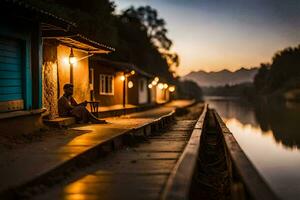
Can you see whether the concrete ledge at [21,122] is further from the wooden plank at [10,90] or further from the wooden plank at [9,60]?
the wooden plank at [9,60]

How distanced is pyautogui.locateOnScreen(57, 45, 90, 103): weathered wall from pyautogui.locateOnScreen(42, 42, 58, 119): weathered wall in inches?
24.0

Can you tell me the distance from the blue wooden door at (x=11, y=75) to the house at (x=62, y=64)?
2.20m

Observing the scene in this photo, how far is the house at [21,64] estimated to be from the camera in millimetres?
10203

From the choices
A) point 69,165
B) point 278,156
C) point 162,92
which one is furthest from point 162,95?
point 69,165

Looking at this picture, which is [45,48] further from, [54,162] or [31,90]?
[54,162]

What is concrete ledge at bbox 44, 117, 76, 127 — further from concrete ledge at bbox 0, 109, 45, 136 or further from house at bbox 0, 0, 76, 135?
house at bbox 0, 0, 76, 135

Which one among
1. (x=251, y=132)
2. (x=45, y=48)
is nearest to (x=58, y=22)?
(x=45, y=48)

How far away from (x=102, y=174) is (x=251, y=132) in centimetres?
2919

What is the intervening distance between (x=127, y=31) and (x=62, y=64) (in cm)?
4785

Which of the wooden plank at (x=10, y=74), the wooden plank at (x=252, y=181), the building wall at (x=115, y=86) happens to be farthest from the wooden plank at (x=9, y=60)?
the building wall at (x=115, y=86)

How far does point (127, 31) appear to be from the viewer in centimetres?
6266

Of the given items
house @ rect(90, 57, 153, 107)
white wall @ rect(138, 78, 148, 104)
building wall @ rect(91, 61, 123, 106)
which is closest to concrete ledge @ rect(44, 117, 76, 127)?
house @ rect(90, 57, 153, 107)

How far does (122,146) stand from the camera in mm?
11117

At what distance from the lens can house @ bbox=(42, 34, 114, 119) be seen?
13.8 metres
